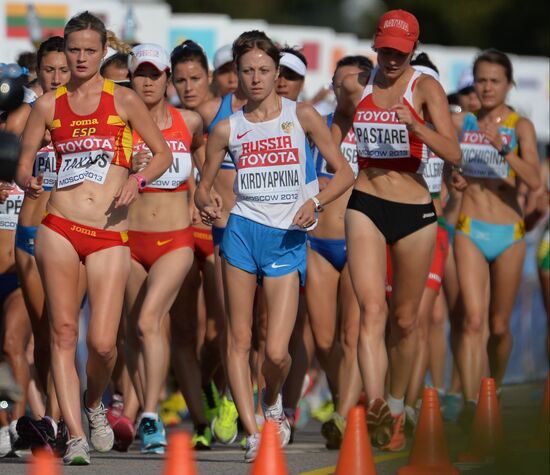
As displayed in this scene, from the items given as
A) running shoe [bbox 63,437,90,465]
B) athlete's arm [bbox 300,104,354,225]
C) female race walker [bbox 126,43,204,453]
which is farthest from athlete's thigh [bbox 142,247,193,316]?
running shoe [bbox 63,437,90,465]

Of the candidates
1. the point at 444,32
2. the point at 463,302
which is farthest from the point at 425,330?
the point at 444,32

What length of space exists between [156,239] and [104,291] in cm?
141

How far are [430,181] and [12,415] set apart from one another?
12.6ft

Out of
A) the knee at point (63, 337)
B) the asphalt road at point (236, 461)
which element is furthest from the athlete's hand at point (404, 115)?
the knee at point (63, 337)

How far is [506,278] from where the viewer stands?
43.9ft

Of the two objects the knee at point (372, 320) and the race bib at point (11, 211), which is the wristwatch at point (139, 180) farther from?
the race bib at point (11, 211)

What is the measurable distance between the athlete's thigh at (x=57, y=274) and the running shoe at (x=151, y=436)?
1217 millimetres

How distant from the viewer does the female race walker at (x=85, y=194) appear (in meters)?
10.1

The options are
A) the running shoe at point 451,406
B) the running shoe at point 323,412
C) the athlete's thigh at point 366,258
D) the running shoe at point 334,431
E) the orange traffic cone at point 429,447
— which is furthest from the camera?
the running shoe at point 323,412

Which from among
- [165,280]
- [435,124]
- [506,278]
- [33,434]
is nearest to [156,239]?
[165,280]

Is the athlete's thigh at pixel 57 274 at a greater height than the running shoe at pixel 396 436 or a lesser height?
greater

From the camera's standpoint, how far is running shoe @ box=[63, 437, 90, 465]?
10.0 meters

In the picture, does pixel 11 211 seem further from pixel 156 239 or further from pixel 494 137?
pixel 494 137

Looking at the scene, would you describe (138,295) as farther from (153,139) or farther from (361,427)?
(361,427)
